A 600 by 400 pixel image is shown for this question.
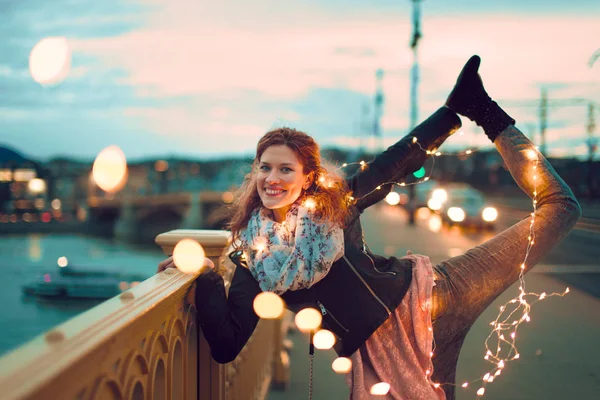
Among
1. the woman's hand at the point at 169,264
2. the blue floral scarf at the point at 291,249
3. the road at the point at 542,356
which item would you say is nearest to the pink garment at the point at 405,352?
the blue floral scarf at the point at 291,249

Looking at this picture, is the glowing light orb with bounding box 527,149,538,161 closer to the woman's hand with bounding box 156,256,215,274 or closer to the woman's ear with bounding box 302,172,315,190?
the woman's ear with bounding box 302,172,315,190

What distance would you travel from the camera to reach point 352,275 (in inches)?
83.0

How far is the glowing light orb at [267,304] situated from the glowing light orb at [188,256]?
0.28 meters

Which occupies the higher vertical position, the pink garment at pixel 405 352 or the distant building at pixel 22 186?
the pink garment at pixel 405 352

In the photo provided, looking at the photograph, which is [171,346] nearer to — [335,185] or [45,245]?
[335,185]

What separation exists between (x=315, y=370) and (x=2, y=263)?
42119mm

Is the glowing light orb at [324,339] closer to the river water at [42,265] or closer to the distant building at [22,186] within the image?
the river water at [42,265]

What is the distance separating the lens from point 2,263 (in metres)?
40.5

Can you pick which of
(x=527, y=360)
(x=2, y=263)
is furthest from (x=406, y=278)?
(x=2, y=263)

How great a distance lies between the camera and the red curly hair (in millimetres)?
2229

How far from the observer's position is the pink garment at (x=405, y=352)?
2.16 m

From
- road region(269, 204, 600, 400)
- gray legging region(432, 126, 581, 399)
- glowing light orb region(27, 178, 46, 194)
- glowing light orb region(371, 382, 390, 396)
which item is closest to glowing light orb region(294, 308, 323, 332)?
glowing light orb region(371, 382, 390, 396)

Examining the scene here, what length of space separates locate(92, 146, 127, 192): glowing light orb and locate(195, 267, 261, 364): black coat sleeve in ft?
244

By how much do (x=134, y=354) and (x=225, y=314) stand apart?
0.60 meters
